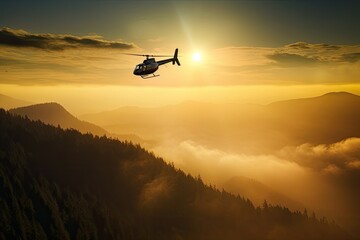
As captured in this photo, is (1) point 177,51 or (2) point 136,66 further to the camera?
(1) point 177,51

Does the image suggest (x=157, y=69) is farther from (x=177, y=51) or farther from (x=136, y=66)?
(x=177, y=51)

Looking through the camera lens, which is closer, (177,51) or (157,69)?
(157,69)

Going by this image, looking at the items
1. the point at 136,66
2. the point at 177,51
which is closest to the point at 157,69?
the point at 136,66
